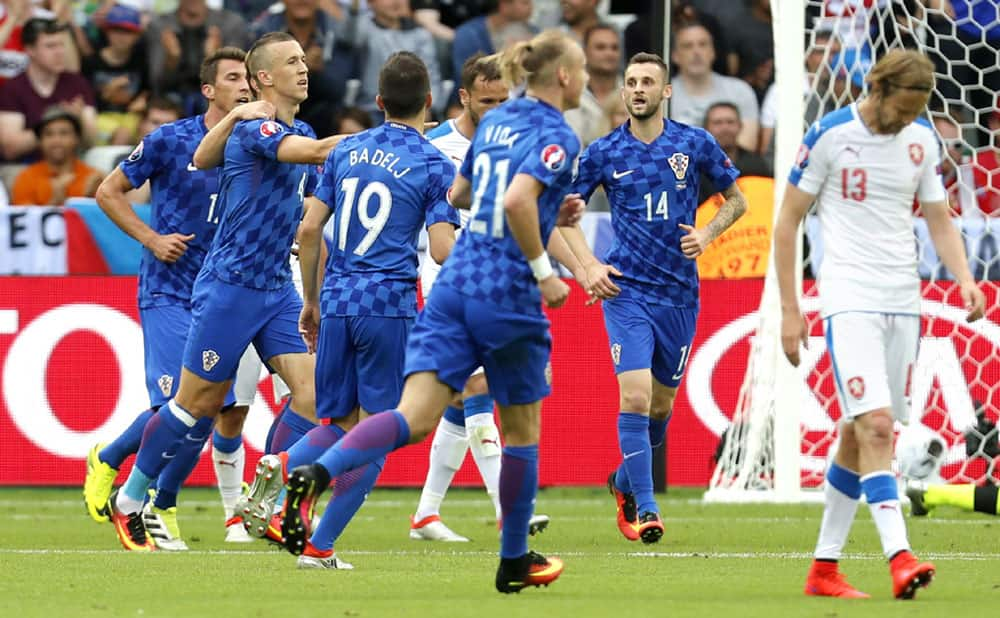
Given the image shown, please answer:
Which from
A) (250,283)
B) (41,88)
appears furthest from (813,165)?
(41,88)

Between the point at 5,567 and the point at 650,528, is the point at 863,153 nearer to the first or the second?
the point at 650,528

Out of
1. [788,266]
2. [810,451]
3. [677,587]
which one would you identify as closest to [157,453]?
[677,587]

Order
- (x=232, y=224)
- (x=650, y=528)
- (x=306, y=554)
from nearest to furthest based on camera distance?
(x=306, y=554) < (x=232, y=224) < (x=650, y=528)

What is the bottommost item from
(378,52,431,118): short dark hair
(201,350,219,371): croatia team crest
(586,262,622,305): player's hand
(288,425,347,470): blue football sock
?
(288,425,347,470): blue football sock

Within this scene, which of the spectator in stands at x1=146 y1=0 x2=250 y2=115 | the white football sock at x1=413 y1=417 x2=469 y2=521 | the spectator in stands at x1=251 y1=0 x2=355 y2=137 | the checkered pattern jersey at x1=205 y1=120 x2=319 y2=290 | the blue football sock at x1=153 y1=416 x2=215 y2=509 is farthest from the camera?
the spectator in stands at x1=146 y1=0 x2=250 y2=115

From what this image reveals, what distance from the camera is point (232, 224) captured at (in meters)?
8.73

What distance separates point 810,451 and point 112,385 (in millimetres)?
4983

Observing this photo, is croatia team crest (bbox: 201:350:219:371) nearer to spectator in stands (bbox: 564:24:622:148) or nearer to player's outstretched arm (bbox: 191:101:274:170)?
player's outstretched arm (bbox: 191:101:274:170)

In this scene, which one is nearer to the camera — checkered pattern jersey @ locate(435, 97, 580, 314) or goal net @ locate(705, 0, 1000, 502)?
checkered pattern jersey @ locate(435, 97, 580, 314)

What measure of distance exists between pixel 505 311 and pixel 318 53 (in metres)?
10.2

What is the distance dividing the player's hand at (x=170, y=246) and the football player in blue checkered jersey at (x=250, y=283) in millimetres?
733

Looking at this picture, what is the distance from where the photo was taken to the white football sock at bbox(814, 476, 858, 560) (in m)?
6.92

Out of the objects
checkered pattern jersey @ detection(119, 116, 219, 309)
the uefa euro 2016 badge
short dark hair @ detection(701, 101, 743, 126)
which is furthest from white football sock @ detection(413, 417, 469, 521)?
short dark hair @ detection(701, 101, 743, 126)

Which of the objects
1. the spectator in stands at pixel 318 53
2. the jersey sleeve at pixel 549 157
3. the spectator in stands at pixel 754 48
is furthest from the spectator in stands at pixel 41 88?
the jersey sleeve at pixel 549 157
